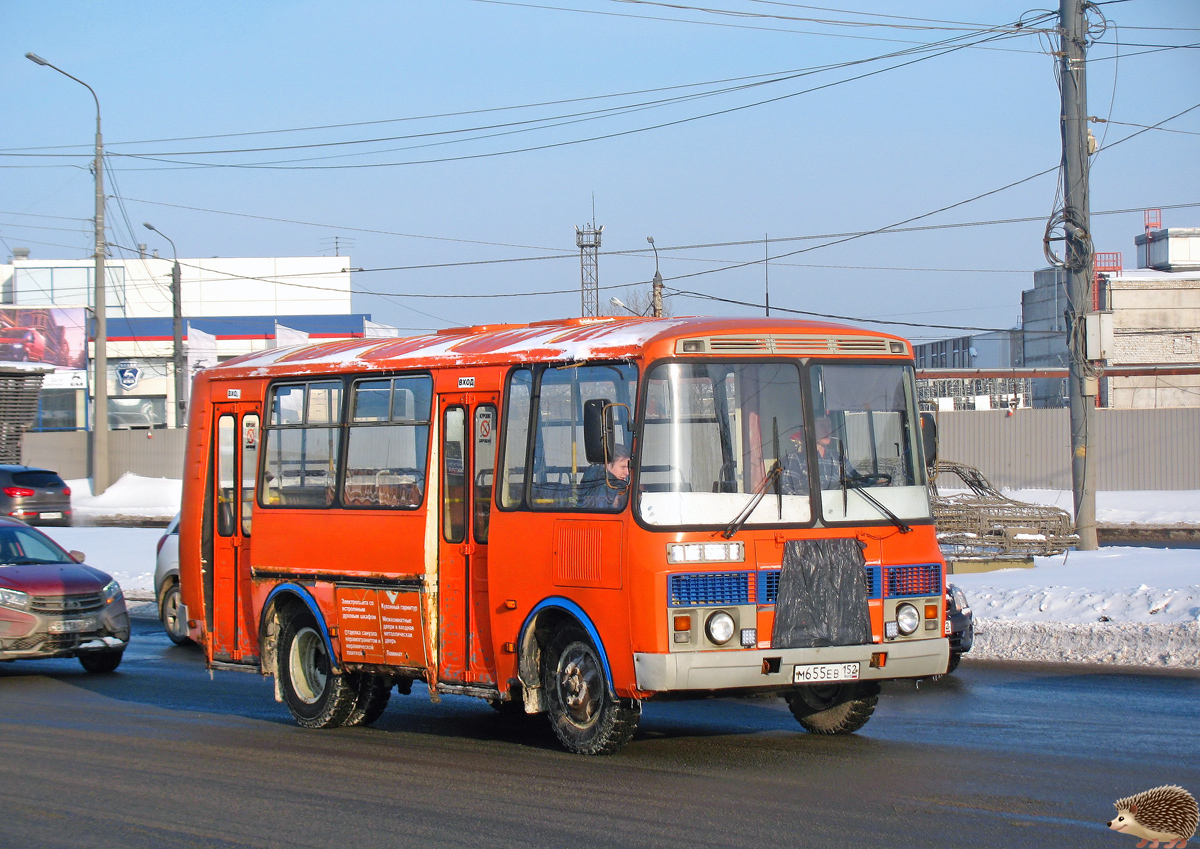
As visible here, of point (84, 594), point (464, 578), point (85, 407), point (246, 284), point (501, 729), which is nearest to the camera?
point (464, 578)

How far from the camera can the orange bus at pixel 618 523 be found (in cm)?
770

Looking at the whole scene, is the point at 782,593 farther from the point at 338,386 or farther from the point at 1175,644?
the point at 1175,644

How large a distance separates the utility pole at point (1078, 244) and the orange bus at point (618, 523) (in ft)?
37.9

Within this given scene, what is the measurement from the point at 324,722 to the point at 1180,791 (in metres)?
6.62

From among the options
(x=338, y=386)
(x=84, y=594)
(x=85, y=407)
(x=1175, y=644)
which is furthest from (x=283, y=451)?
(x=85, y=407)

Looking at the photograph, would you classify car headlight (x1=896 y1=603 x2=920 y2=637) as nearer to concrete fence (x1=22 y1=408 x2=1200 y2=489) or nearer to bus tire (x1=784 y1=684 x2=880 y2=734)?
bus tire (x1=784 y1=684 x2=880 y2=734)

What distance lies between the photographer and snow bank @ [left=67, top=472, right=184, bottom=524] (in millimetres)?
38531

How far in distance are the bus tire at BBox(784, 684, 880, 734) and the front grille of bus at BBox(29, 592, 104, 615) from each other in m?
7.59

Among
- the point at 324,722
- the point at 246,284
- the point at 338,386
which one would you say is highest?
the point at 246,284

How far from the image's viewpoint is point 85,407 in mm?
67688

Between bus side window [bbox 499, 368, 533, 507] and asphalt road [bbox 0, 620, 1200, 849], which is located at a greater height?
bus side window [bbox 499, 368, 533, 507]

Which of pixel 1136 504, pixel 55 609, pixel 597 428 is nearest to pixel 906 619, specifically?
pixel 597 428

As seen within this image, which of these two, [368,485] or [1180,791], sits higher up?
[368,485]

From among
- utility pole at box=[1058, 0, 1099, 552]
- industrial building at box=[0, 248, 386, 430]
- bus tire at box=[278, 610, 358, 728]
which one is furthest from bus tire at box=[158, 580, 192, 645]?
industrial building at box=[0, 248, 386, 430]
